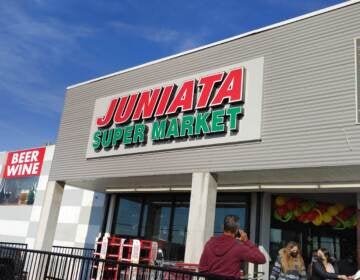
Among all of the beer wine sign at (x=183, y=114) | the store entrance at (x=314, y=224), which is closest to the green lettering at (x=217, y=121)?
the beer wine sign at (x=183, y=114)

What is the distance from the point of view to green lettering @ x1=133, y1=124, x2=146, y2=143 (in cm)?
1174

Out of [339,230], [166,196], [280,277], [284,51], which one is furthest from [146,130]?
[339,230]

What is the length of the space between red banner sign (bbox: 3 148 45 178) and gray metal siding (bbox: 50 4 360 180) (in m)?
11.1

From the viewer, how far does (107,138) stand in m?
12.7

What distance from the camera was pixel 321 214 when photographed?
11.1 m

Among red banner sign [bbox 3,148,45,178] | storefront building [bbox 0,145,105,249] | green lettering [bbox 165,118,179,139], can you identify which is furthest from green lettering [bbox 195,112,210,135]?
red banner sign [bbox 3,148,45,178]

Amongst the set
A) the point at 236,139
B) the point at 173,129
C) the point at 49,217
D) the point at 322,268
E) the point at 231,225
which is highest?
the point at 173,129

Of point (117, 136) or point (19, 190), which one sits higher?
point (117, 136)

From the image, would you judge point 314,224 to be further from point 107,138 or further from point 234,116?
point 107,138

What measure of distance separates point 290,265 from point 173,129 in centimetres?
453

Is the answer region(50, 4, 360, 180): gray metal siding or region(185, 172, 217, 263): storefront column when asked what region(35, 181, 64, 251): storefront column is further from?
region(185, 172, 217, 263): storefront column

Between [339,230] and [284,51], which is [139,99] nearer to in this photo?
[284,51]

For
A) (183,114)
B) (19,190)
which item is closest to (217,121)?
(183,114)

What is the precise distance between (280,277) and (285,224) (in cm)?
197
